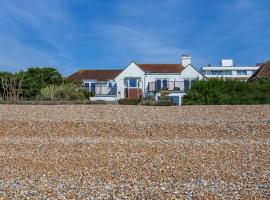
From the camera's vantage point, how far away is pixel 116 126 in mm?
12117

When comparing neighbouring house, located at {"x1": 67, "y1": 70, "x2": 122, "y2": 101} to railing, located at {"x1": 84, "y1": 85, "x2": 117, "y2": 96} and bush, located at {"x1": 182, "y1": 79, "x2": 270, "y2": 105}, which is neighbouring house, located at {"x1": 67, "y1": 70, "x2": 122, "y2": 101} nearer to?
railing, located at {"x1": 84, "y1": 85, "x2": 117, "y2": 96}

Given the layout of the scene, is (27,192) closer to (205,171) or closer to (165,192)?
(165,192)

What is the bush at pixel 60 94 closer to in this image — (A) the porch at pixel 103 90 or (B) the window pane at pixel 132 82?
(A) the porch at pixel 103 90

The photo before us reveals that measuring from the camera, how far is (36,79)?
29.3 meters

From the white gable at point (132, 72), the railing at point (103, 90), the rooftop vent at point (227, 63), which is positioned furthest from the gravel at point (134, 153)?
the rooftop vent at point (227, 63)

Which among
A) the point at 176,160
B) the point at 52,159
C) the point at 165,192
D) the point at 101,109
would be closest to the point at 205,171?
the point at 176,160

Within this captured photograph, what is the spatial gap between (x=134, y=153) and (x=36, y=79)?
2211 centimetres

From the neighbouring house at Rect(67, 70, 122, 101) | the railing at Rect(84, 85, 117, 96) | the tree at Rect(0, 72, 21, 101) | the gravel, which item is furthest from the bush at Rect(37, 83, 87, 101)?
the neighbouring house at Rect(67, 70, 122, 101)

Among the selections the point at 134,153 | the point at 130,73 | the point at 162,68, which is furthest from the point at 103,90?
the point at 134,153

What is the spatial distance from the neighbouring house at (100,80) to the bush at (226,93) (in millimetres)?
13438

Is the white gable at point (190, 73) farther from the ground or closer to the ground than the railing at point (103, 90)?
farther from the ground

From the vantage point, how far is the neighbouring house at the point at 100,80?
34.3m

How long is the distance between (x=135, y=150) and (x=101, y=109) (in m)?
7.14

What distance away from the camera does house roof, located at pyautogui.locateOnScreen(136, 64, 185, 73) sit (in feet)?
127
